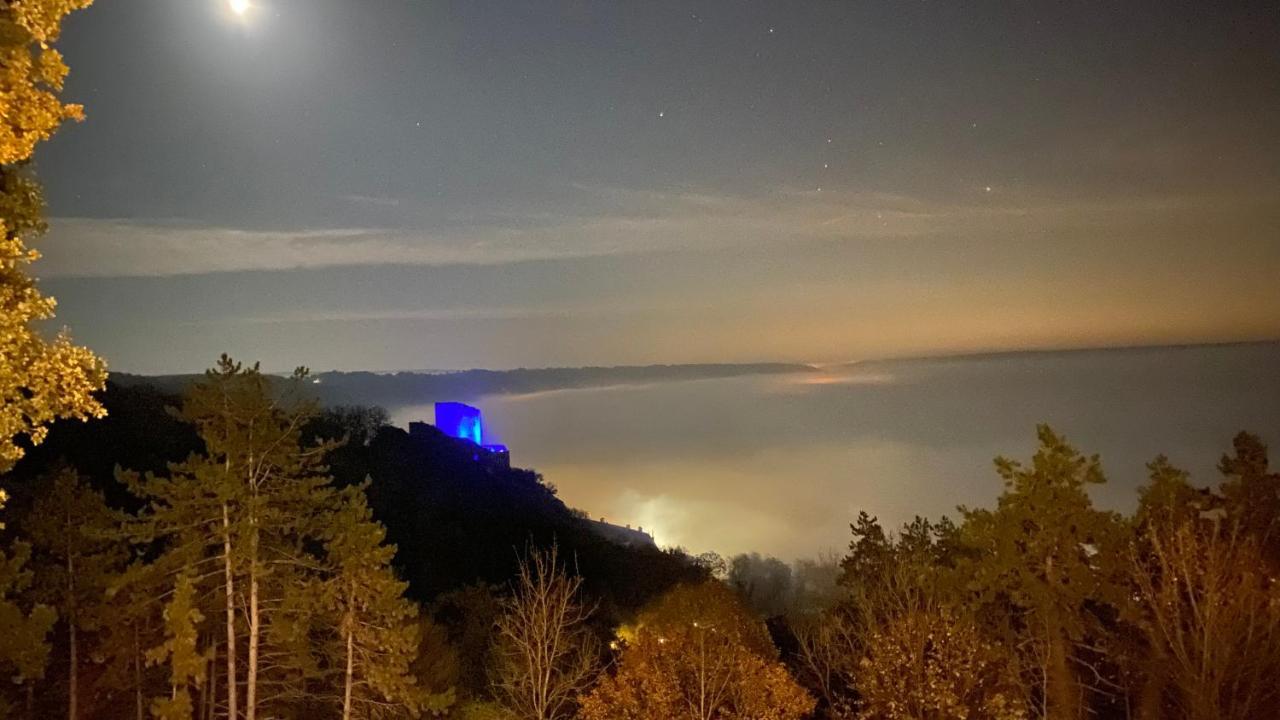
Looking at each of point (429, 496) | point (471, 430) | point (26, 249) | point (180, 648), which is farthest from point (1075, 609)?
point (471, 430)

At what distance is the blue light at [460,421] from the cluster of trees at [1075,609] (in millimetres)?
74973

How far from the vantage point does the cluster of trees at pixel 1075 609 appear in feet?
→ 34.7

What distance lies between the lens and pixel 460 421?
9381 cm

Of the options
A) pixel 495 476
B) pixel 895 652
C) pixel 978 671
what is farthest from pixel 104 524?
pixel 495 476

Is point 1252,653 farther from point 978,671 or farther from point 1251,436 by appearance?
point 1251,436

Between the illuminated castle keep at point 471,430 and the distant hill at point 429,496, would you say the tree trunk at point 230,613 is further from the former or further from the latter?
the illuminated castle keep at point 471,430

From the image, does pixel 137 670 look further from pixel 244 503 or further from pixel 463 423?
pixel 463 423

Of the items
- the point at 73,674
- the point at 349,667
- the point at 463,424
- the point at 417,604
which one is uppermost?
the point at 417,604

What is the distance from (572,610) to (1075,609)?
997 centimetres

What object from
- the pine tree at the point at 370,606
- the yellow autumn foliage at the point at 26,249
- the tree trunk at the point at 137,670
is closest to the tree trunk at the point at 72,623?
the tree trunk at the point at 137,670

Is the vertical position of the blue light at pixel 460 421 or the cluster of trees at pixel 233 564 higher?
the cluster of trees at pixel 233 564

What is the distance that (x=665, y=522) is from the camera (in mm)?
115875

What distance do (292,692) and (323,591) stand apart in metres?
1.61

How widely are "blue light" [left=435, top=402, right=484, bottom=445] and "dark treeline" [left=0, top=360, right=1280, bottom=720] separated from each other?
72.8m
